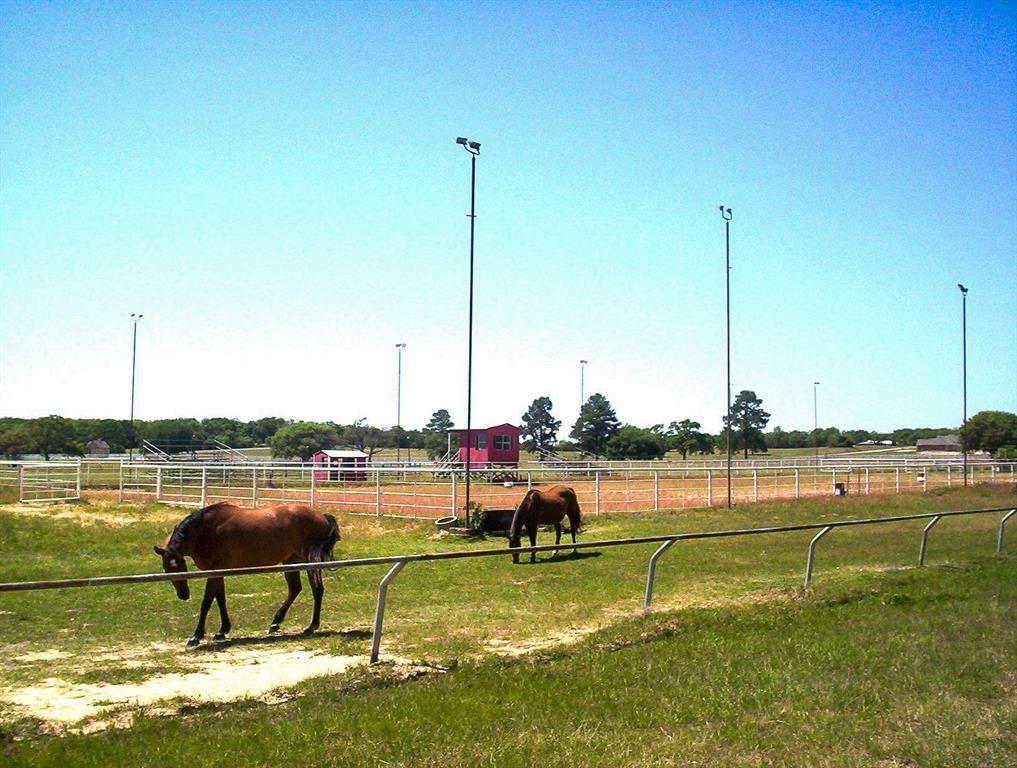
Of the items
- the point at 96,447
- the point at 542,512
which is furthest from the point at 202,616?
the point at 96,447

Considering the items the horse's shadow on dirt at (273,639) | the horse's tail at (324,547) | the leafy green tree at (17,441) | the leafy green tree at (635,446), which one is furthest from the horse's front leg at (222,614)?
the leafy green tree at (635,446)

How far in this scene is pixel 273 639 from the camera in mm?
9695

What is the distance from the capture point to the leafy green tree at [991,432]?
8419 cm

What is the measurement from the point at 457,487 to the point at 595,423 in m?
59.4

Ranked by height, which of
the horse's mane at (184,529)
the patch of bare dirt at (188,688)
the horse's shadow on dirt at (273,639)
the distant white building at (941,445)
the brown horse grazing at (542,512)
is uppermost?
the distant white building at (941,445)

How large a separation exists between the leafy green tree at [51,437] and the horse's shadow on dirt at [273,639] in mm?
66361

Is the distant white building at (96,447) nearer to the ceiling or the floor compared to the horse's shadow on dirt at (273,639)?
Result: nearer to the ceiling

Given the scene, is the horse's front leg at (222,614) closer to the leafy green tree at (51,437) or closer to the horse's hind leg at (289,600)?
the horse's hind leg at (289,600)

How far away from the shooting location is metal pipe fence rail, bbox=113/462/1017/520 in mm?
27469

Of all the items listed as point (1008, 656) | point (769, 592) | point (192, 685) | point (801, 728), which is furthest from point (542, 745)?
point (769, 592)

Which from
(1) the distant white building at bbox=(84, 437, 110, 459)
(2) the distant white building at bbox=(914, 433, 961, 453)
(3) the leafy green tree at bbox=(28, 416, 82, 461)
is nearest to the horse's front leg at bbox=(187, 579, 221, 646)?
(3) the leafy green tree at bbox=(28, 416, 82, 461)

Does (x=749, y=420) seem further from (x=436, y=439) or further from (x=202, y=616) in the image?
(x=202, y=616)

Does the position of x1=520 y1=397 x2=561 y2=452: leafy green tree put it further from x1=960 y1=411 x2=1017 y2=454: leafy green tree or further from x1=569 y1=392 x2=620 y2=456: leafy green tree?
x1=960 y1=411 x2=1017 y2=454: leafy green tree

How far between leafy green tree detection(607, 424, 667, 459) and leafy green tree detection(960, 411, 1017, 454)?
2897 centimetres
